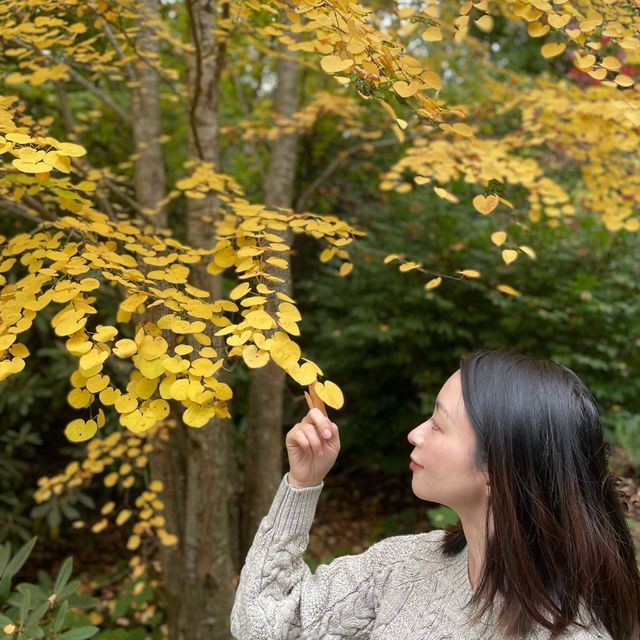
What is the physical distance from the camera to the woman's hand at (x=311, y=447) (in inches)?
45.6

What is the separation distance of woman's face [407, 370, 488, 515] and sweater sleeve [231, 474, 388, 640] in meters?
0.22

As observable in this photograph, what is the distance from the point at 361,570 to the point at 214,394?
0.49m

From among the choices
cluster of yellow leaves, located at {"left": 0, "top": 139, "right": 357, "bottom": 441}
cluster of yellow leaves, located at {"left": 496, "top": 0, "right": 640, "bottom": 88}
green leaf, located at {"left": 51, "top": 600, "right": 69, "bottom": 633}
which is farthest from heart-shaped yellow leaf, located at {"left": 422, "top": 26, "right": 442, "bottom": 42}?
green leaf, located at {"left": 51, "top": 600, "right": 69, "bottom": 633}

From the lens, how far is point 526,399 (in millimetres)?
1092

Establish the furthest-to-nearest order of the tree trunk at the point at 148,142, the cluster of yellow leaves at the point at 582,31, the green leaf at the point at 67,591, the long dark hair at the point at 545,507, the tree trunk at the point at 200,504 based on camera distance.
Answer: the tree trunk at the point at 148,142 < the tree trunk at the point at 200,504 < the green leaf at the point at 67,591 < the cluster of yellow leaves at the point at 582,31 < the long dark hair at the point at 545,507

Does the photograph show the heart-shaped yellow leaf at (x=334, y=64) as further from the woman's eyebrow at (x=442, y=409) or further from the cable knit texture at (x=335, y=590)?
the cable knit texture at (x=335, y=590)

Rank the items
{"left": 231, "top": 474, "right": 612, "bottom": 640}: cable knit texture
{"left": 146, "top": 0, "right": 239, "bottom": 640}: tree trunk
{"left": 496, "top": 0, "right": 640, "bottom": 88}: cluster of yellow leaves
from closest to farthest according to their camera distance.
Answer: {"left": 231, "top": 474, "right": 612, "bottom": 640}: cable knit texture < {"left": 496, "top": 0, "right": 640, "bottom": 88}: cluster of yellow leaves < {"left": 146, "top": 0, "right": 239, "bottom": 640}: tree trunk

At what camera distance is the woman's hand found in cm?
116

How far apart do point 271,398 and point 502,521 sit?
2531 mm

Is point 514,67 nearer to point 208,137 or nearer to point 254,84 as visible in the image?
point 254,84

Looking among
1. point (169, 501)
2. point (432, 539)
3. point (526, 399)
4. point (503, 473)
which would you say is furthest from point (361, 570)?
point (169, 501)

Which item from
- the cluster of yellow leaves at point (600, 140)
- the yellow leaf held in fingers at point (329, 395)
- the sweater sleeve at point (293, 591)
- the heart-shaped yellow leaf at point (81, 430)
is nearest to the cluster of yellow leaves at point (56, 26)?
the heart-shaped yellow leaf at point (81, 430)

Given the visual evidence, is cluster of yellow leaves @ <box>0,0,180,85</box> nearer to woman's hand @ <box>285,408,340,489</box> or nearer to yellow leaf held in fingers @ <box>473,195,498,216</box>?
yellow leaf held in fingers @ <box>473,195,498,216</box>

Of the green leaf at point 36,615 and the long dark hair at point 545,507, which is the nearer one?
the long dark hair at point 545,507
